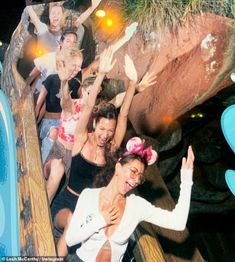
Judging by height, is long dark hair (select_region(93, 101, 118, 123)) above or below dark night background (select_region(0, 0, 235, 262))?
above

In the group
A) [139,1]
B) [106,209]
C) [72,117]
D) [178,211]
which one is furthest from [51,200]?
[139,1]

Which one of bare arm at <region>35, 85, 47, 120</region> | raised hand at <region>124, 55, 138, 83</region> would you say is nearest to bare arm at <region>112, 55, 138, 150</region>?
raised hand at <region>124, 55, 138, 83</region>

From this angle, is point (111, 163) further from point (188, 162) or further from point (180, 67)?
point (180, 67)

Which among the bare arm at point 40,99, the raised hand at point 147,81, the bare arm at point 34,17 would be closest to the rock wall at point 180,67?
the raised hand at point 147,81

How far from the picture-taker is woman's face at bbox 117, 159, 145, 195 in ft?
6.89

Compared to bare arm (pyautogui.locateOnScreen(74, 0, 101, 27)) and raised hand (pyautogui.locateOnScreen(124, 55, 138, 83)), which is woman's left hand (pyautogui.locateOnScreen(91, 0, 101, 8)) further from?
raised hand (pyautogui.locateOnScreen(124, 55, 138, 83))

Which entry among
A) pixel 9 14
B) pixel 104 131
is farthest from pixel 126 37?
pixel 9 14

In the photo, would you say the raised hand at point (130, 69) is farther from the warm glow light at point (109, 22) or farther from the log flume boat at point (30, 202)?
the log flume boat at point (30, 202)

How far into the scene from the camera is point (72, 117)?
2.32 metres

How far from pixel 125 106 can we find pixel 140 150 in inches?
A: 9.4

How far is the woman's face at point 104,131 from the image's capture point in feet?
7.26

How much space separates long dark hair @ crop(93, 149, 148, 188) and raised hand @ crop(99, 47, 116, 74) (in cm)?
43

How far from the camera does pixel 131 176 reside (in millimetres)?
2102

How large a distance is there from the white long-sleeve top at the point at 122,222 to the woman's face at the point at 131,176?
51 mm
